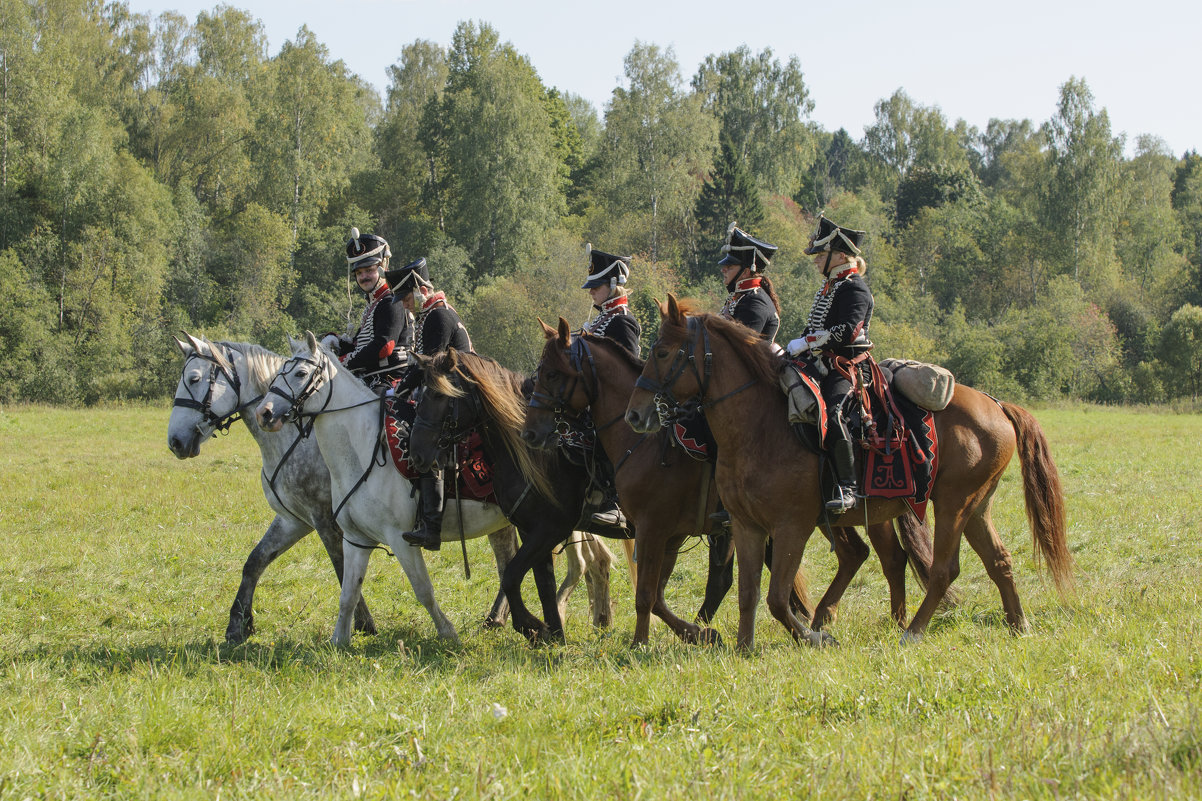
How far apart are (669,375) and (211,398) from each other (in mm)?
4280

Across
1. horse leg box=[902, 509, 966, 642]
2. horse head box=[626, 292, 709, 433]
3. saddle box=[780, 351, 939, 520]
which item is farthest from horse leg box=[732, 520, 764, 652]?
horse leg box=[902, 509, 966, 642]

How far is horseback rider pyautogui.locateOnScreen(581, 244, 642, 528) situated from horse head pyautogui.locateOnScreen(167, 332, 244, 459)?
130 inches

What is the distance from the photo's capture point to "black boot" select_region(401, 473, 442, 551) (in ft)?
27.0

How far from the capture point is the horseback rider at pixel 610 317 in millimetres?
8695

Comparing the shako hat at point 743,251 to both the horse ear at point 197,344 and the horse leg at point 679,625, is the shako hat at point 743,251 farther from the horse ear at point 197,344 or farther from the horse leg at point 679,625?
the horse ear at point 197,344

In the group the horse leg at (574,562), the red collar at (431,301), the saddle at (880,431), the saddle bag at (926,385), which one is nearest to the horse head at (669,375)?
the saddle at (880,431)

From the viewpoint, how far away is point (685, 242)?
65.6 metres

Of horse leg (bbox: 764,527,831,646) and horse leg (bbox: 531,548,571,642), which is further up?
horse leg (bbox: 764,527,831,646)

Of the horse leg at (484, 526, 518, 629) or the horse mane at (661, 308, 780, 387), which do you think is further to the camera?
the horse leg at (484, 526, 518, 629)

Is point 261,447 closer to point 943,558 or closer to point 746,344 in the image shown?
point 746,344

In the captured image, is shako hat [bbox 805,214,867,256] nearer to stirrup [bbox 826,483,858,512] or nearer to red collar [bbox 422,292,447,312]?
stirrup [bbox 826,483,858,512]

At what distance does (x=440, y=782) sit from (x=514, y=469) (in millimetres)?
4289

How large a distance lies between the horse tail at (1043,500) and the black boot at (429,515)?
4.86 metres

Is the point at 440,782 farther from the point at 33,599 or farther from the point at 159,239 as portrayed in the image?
the point at 159,239
